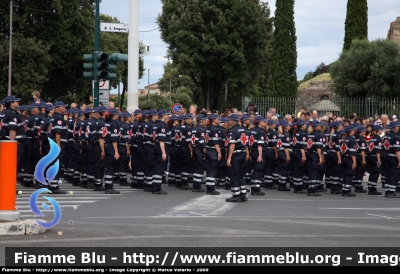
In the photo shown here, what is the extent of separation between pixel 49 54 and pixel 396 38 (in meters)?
41.6

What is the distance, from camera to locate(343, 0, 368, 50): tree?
52.2 m

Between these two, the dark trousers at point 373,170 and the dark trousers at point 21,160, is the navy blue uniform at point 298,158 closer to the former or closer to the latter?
the dark trousers at point 373,170

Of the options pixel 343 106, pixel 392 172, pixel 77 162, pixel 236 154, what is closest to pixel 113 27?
pixel 77 162

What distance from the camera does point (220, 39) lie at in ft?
169

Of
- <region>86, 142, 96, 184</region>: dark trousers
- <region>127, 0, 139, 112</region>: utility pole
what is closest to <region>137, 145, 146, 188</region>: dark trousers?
<region>86, 142, 96, 184</region>: dark trousers

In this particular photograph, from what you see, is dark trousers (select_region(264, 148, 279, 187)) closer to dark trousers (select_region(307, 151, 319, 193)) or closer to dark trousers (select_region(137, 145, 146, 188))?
dark trousers (select_region(307, 151, 319, 193))

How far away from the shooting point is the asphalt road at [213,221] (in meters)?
10.8

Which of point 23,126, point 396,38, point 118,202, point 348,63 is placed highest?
point 396,38

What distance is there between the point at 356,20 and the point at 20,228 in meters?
44.6

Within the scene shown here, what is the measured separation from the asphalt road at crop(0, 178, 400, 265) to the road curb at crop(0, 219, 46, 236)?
187 mm

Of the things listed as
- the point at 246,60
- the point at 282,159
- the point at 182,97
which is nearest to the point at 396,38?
the point at 182,97

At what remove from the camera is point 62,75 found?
51250 millimetres

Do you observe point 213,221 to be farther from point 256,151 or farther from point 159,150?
point 256,151

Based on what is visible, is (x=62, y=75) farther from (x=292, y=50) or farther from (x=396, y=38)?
(x=396, y=38)
